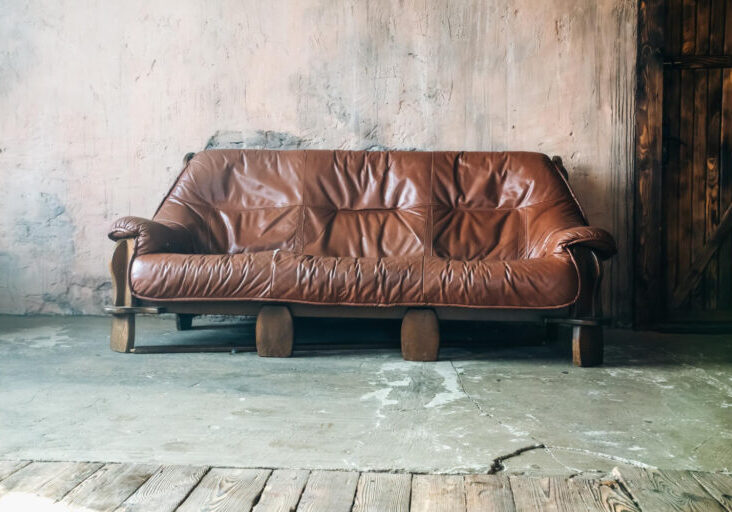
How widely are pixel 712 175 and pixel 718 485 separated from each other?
2.93m

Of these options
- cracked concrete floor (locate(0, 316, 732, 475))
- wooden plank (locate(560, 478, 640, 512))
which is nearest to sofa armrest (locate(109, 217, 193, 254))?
cracked concrete floor (locate(0, 316, 732, 475))

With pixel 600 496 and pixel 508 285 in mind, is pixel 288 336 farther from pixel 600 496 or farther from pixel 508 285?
pixel 600 496

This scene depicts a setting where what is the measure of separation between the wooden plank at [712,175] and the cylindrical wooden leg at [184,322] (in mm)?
3118

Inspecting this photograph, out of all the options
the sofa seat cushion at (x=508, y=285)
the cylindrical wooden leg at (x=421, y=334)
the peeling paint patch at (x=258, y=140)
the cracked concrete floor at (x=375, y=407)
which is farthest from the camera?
the peeling paint patch at (x=258, y=140)

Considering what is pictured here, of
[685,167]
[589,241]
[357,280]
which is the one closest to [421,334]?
[357,280]

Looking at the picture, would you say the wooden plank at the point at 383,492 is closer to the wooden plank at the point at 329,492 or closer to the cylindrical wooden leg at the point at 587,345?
the wooden plank at the point at 329,492

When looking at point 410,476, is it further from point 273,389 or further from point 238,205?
point 238,205

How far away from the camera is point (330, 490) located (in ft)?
4.86

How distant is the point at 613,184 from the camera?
156 inches

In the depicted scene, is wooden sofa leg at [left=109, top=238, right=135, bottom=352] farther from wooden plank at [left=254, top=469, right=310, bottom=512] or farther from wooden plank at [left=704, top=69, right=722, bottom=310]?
wooden plank at [left=704, top=69, right=722, bottom=310]

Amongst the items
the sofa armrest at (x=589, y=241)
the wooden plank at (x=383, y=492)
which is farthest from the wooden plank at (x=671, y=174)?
the wooden plank at (x=383, y=492)

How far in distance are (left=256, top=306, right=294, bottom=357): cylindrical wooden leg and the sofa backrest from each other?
0.60 meters

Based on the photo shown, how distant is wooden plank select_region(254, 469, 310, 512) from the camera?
1393 mm

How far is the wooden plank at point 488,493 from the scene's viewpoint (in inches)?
55.1
